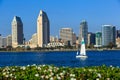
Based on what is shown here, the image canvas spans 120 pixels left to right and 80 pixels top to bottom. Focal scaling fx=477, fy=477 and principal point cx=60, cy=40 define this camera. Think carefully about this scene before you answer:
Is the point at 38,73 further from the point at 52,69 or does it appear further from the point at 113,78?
the point at 113,78

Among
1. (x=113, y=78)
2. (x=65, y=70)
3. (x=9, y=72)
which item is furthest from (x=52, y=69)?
(x=113, y=78)

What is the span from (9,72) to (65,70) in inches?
72.7

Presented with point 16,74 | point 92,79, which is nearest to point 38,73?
point 16,74

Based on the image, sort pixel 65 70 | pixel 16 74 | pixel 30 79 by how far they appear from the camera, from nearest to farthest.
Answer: pixel 30 79 → pixel 16 74 → pixel 65 70

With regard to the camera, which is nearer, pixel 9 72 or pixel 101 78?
pixel 101 78

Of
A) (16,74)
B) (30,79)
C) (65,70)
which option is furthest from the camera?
(65,70)

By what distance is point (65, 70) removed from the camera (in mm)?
15805

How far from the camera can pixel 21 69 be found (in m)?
16.2

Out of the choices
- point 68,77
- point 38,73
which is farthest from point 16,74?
point 68,77

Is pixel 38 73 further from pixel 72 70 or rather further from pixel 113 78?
pixel 113 78

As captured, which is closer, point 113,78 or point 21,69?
point 113,78

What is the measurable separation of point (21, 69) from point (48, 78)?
239 cm

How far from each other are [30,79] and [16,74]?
4.05 feet

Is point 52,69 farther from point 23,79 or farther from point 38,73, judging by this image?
point 23,79
